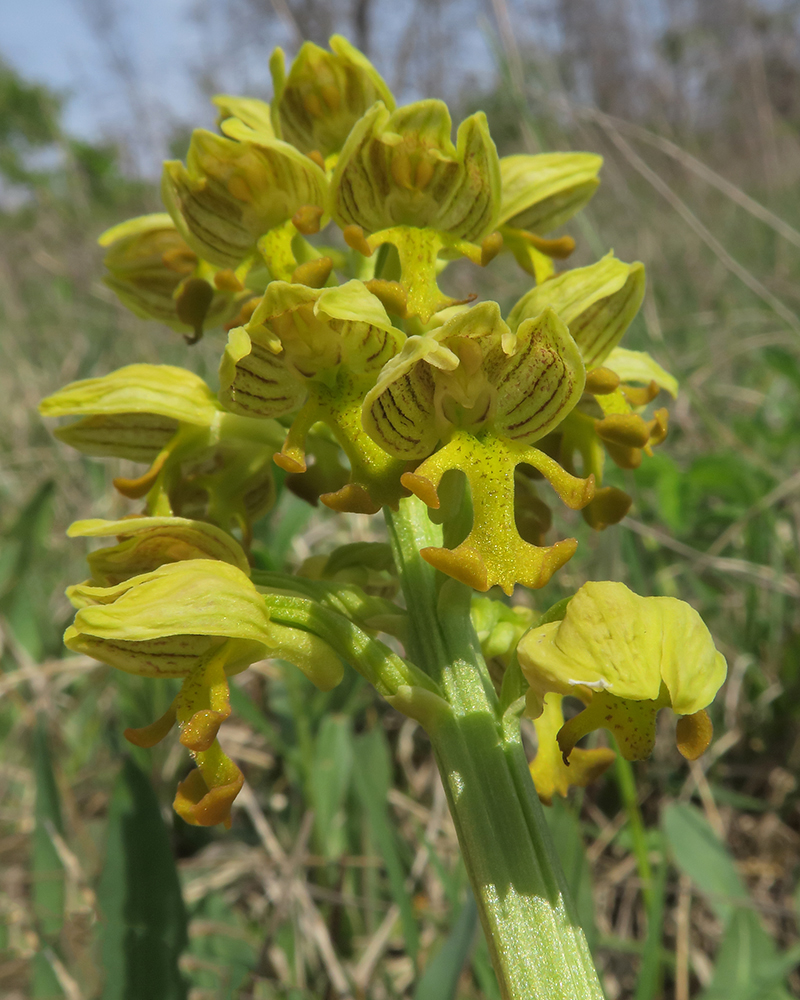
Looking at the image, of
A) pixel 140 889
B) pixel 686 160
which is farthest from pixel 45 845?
pixel 686 160

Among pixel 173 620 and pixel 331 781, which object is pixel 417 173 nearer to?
pixel 173 620

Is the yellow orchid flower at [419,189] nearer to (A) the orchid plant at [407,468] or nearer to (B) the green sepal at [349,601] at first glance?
(A) the orchid plant at [407,468]

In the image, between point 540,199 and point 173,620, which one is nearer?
point 173,620

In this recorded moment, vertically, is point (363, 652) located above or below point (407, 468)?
below

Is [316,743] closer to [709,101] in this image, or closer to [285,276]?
[285,276]

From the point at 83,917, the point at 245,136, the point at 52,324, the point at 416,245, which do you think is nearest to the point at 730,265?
the point at 416,245

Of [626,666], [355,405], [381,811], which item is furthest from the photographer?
[381,811]

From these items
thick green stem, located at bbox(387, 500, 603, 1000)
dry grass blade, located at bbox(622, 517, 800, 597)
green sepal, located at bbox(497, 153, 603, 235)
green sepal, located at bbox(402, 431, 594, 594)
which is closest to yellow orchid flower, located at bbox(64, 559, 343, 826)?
thick green stem, located at bbox(387, 500, 603, 1000)
